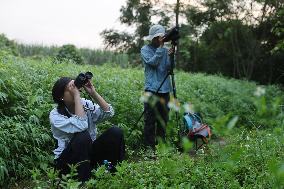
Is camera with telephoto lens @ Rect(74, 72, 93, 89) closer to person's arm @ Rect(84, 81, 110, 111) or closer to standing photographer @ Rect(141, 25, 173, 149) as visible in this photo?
person's arm @ Rect(84, 81, 110, 111)

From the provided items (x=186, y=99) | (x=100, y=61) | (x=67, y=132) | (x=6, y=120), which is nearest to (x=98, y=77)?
(x=186, y=99)

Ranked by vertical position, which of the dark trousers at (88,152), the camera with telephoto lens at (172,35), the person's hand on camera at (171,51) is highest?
the camera with telephoto lens at (172,35)

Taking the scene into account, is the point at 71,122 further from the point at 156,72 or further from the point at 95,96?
the point at 156,72

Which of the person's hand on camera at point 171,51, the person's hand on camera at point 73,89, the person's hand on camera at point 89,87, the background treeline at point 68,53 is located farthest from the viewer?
the background treeline at point 68,53

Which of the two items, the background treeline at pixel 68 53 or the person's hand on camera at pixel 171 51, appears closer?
the person's hand on camera at pixel 171 51

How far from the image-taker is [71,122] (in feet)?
13.2

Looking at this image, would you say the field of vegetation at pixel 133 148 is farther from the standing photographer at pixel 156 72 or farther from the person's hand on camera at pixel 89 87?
the person's hand on camera at pixel 89 87

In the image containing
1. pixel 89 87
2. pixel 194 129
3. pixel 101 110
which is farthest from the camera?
pixel 194 129

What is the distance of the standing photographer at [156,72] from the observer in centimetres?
577

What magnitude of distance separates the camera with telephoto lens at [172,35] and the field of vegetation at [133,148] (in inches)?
39.0

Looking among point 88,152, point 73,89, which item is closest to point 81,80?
point 73,89

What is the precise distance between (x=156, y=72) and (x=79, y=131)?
6.96ft

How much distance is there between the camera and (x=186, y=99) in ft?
31.4

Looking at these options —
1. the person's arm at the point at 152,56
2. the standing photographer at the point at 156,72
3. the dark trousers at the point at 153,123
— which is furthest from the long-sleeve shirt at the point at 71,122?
the dark trousers at the point at 153,123
